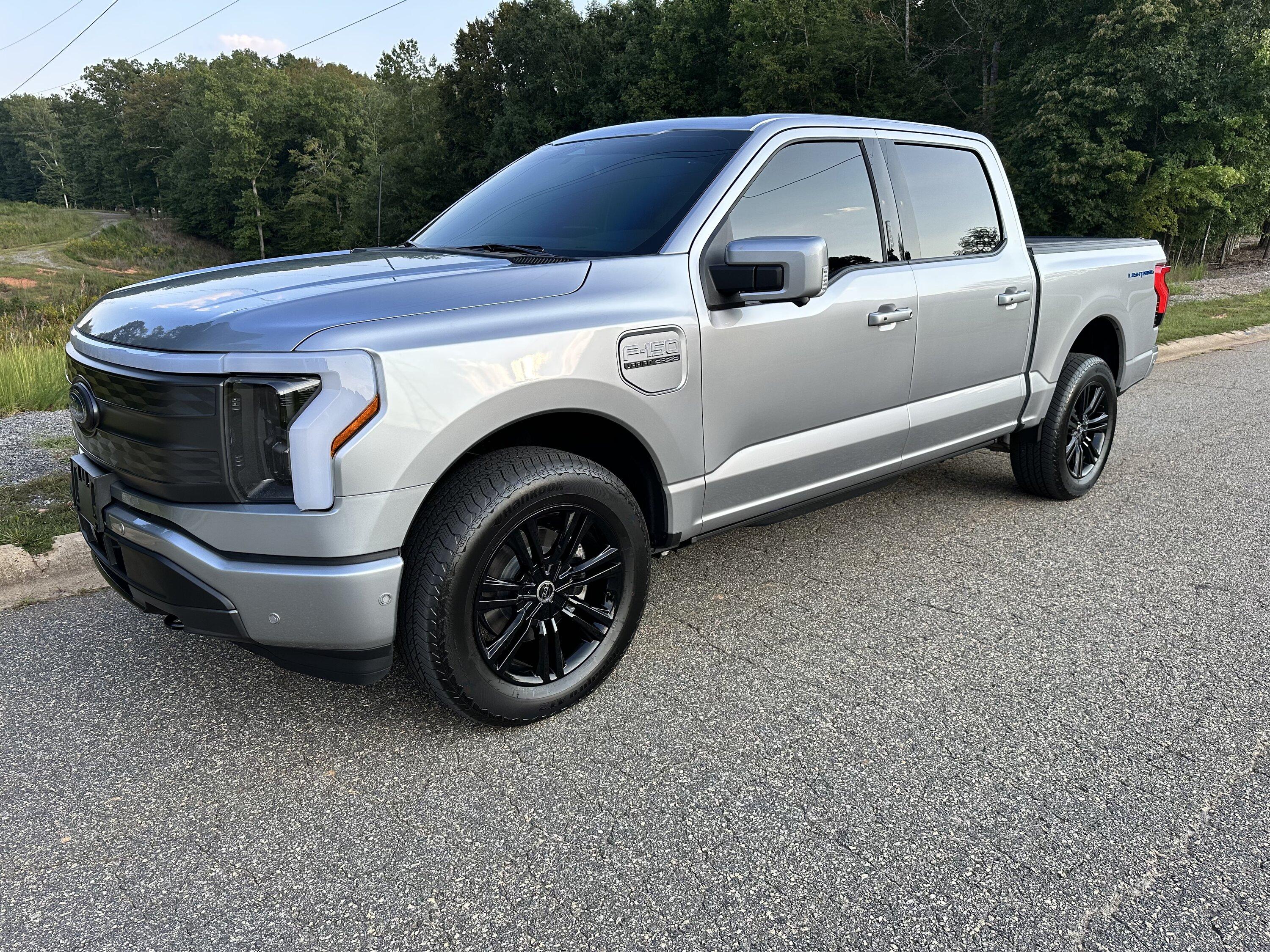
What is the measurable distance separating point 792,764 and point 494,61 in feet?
191

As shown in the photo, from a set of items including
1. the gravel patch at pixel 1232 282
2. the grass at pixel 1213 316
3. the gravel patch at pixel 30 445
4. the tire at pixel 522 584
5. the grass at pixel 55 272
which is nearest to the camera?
the tire at pixel 522 584

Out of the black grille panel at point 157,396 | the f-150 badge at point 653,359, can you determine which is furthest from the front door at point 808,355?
the black grille panel at point 157,396

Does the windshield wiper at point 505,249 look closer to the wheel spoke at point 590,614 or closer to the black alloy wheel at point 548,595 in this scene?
the black alloy wheel at point 548,595

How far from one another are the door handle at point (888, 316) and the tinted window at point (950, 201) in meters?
0.39

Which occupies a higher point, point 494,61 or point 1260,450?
point 494,61

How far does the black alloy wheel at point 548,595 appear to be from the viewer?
2838mm

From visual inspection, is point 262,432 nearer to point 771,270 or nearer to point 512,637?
point 512,637

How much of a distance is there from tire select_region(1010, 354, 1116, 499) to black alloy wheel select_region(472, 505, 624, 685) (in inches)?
117

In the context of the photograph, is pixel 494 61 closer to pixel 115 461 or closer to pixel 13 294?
A: pixel 13 294

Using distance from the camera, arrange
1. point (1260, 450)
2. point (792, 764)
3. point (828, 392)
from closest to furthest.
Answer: point (792, 764)
point (828, 392)
point (1260, 450)

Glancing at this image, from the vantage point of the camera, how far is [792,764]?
277cm

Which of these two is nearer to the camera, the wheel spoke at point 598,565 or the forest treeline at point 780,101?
the wheel spoke at point 598,565

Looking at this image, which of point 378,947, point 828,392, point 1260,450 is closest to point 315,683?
point 378,947

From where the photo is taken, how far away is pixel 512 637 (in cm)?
288
